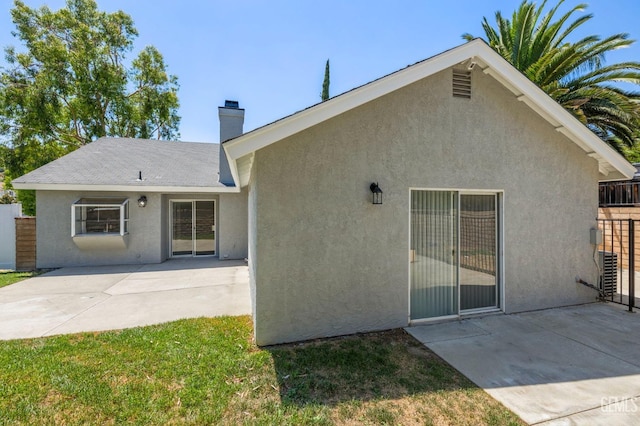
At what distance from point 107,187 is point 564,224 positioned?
1429cm

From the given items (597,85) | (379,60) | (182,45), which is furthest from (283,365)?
(182,45)

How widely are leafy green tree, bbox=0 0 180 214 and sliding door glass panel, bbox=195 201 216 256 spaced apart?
18.1 m

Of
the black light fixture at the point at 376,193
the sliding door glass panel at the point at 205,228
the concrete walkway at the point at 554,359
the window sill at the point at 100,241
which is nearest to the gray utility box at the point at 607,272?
the concrete walkway at the point at 554,359

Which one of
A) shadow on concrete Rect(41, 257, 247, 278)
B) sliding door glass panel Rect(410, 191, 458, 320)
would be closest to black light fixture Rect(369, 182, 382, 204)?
sliding door glass panel Rect(410, 191, 458, 320)

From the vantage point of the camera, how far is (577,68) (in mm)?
11953

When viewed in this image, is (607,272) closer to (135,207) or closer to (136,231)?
(136,231)

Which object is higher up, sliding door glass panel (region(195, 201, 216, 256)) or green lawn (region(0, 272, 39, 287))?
sliding door glass panel (region(195, 201, 216, 256))

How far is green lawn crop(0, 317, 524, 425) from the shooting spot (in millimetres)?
3219

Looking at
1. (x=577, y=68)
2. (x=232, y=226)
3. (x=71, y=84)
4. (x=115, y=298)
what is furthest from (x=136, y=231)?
(x=71, y=84)

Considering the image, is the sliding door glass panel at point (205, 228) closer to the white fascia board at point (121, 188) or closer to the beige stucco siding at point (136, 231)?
the beige stucco siding at point (136, 231)

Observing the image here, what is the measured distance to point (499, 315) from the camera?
20.2ft

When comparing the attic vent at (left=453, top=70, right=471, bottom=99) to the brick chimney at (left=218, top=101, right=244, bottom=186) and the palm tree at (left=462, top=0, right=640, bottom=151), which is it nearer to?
the palm tree at (left=462, top=0, right=640, bottom=151)

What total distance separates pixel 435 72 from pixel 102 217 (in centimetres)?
1236

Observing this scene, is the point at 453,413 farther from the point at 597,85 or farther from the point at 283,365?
the point at 597,85
